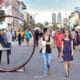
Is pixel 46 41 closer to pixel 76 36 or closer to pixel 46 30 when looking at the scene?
pixel 46 30

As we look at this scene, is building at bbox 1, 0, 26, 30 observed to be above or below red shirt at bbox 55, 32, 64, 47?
above

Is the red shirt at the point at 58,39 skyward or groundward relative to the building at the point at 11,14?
groundward

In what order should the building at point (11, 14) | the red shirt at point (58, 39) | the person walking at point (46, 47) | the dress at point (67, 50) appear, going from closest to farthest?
the dress at point (67, 50), the person walking at point (46, 47), the red shirt at point (58, 39), the building at point (11, 14)

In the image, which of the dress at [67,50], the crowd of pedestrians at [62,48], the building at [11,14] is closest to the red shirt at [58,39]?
the building at [11,14]

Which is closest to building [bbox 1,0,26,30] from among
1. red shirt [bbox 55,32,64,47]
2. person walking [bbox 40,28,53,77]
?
red shirt [bbox 55,32,64,47]

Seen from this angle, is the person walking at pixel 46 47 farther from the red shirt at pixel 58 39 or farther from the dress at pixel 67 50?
the red shirt at pixel 58 39

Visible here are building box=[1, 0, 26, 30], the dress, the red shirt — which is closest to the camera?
the dress

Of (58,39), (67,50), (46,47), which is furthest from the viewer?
(58,39)

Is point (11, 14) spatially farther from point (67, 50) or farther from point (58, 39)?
point (67, 50)

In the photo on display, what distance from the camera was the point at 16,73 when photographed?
683 inches

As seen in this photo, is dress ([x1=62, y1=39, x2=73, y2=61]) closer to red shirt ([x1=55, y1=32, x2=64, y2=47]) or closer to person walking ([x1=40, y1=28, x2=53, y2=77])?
→ person walking ([x1=40, y1=28, x2=53, y2=77])

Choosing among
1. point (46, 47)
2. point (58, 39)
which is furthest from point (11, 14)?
point (46, 47)

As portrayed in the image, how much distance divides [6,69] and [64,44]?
11.2 ft

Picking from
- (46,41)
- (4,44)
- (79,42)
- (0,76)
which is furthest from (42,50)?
(79,42)
